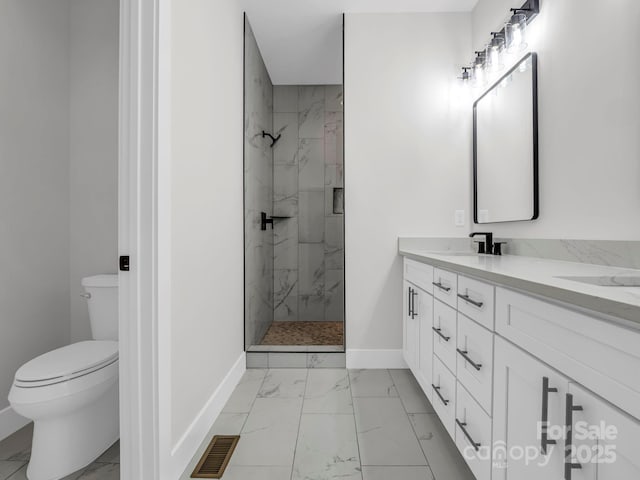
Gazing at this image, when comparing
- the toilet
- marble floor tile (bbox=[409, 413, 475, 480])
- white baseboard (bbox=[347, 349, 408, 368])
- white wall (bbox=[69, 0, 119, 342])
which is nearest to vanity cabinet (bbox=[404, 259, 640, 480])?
marble floor tile (bbox=[409, 413, 475, 480])

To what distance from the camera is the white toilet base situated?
4.69 ft

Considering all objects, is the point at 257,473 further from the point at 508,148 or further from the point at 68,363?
the point at 508,148

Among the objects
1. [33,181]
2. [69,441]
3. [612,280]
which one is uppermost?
[33,181]

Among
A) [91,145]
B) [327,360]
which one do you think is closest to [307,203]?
[327,360]

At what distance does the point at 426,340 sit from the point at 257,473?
3.51ft

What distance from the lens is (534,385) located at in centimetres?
90

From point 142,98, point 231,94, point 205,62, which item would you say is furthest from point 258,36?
point 142,98

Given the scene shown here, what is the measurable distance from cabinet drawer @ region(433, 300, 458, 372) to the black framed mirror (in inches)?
28.1

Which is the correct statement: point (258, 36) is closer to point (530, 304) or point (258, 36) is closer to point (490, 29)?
point (490, 29)

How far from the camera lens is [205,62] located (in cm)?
182

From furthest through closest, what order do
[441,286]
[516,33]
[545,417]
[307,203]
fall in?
[307,203] < [516,33] < [441,286] < [545,417]

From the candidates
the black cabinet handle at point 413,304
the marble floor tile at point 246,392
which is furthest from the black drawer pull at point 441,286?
the marble floor tile at point 246,392

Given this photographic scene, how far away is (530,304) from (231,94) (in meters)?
2.14

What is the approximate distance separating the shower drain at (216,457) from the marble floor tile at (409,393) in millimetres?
981
